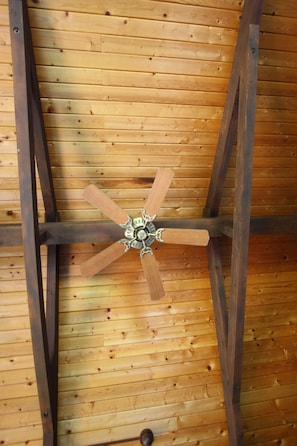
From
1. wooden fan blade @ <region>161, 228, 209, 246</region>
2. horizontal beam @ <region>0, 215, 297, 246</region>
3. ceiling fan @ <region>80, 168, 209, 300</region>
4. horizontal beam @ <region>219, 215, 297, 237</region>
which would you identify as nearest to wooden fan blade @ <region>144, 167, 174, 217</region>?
ceiling fan @ <region>80, 168, 209, 300</region>

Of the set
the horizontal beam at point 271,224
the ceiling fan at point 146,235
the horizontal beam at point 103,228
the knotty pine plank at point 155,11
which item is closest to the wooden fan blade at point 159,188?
the ceiling fan at point 146,235

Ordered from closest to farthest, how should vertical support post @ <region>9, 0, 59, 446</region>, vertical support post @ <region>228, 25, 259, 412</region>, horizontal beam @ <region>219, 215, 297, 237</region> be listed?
vertical support post @ <region>9, 0, 59, 446</region> < vertical support post @ <region>228, 25, 259, 412</region> < horizontal beam @ <region>219, 215, 297, 237</region>

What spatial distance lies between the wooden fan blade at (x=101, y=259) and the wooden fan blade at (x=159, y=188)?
1.08ft

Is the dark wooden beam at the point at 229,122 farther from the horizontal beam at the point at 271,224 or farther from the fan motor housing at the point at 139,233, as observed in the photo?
the fan motor housing at the point at 139,233

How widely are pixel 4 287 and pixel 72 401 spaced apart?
123 cm

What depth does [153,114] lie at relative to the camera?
253 centimetres

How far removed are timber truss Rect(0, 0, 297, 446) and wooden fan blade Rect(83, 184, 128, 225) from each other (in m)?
0.30

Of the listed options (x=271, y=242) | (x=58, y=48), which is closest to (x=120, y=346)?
(x=271, y=242)

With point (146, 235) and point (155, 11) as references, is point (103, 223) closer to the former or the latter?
point (146, 235)

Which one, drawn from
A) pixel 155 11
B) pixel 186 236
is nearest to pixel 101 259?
pixel 186 236

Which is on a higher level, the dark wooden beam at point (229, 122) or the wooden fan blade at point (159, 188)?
the dark wooden beam at point (229, 122)

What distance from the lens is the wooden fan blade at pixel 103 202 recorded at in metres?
2.00

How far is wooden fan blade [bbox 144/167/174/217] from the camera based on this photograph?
79.8 inches

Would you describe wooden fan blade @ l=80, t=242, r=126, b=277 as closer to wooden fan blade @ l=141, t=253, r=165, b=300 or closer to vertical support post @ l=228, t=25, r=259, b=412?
wooden fan blade @ l=141, t=253, r=165, b=300
